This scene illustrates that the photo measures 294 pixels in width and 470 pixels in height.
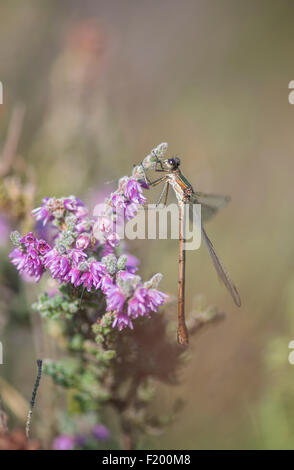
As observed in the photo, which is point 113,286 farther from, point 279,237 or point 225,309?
point 279,237

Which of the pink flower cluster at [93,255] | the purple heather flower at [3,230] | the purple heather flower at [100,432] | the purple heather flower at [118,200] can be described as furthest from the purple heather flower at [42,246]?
the purple heather flower at [100,432]

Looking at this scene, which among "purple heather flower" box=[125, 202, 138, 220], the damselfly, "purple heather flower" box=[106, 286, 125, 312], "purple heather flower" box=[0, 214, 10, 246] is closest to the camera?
"purple heather flower" box=[106, 286, 125, 312]

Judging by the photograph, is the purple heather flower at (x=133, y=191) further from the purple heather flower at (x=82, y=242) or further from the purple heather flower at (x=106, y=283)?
the purple heather flower at (x=106, y=283)

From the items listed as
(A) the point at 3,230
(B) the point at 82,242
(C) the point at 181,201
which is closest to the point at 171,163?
(C) the point at 181,201

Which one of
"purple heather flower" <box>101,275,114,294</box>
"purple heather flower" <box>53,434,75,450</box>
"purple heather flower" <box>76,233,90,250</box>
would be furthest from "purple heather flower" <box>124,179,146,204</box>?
"purple heather flower" <box>53,434,75,450</box>

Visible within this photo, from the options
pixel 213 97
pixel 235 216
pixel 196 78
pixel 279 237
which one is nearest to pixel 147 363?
pixel 279 237

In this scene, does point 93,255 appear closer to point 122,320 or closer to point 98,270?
point 98,270

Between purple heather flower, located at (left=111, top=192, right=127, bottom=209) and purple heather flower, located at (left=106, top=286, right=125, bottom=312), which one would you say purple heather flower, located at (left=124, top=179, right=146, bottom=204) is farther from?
purple heather flower, located at (left=106, top=286, right=125, bottom=312)
